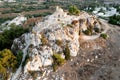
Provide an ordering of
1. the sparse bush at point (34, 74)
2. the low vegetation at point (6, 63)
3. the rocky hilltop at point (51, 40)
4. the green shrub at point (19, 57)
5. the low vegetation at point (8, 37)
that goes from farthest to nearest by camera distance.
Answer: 1. the low vegetation at point (8, 37)
2. the green shrub at point (19, 57)
3. the rocky hilltop at point (51, 40)
4. the low vegetation at point (6, 63)
5. the sparse bush at point (34, 74)

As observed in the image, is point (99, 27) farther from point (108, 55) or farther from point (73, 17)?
point (108, 55)

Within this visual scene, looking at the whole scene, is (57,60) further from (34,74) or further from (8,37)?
(8,37)

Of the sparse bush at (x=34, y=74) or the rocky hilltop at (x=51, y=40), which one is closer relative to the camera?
the sparse bush at (x=34, y=74)

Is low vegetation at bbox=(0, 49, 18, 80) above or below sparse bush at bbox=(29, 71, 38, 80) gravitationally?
above

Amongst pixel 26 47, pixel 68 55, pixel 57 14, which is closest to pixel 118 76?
pixel 68 55

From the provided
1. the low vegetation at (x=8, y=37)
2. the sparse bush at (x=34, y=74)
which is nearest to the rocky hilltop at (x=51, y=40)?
the sparse bush at (x=34, y=74)

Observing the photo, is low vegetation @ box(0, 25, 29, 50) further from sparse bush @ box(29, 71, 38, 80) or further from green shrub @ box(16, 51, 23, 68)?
sparse bush @ box(29, 71, 38, 80)

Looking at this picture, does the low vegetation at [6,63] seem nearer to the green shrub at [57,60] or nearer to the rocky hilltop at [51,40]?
the rocky hilltop at [51,40]

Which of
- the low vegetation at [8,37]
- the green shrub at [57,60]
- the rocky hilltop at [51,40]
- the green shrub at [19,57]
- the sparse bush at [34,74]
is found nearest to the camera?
the sparse bush at [34,74]

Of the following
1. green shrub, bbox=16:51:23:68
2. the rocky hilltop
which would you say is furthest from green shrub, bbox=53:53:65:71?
green shrub, bbox=16:51:23:68
